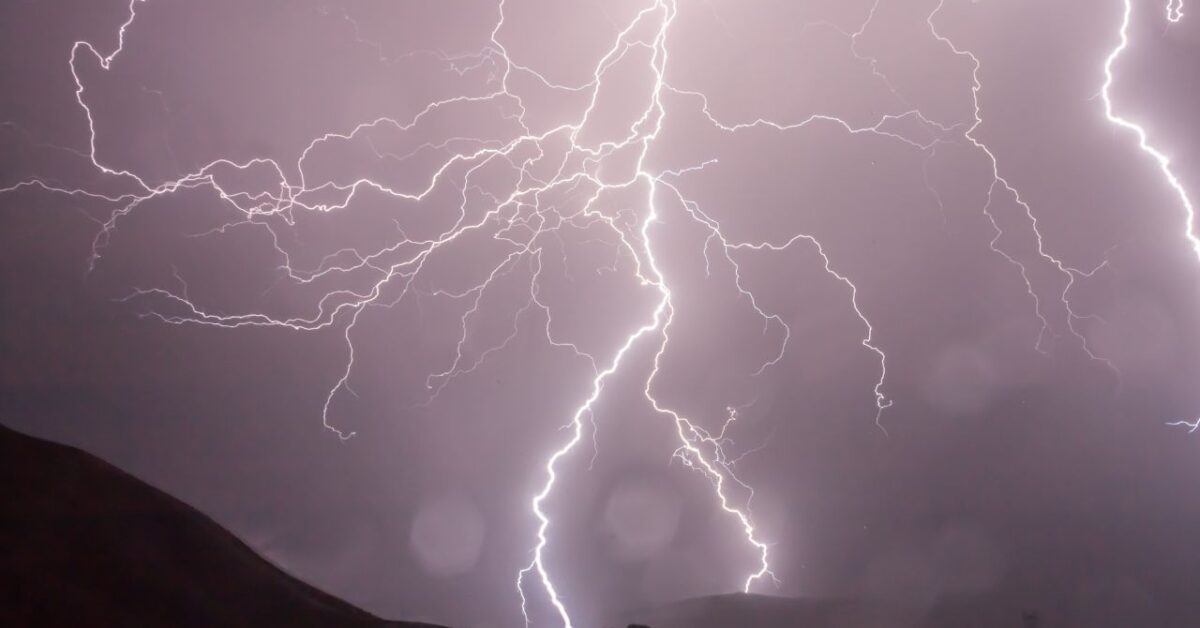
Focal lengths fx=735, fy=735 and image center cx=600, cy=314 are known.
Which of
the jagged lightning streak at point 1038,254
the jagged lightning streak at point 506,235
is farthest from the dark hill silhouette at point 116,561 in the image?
the jagged lightning streak at point 1038,254

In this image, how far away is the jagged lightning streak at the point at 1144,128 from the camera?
5.00 metres

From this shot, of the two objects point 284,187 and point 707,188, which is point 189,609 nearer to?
point 284,187

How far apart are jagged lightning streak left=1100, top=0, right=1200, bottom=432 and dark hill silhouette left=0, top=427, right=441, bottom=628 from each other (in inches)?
219

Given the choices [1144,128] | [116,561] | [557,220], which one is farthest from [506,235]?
[1144,128]

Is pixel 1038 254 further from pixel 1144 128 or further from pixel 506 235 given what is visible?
pixel 506 235

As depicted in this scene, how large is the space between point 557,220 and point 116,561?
3.94 m

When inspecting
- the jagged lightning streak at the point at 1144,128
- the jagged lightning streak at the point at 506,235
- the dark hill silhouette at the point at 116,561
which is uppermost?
the jagged lightning streak at the point at 1144,128

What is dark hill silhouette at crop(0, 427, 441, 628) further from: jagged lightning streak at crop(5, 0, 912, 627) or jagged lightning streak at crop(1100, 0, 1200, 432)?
jagged lightning streak at crop(1100, 0, 1200, 432)

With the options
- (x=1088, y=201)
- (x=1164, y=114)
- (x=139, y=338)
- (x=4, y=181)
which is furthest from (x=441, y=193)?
(x=1164, y=114)

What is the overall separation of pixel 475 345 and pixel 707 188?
211 centimetres

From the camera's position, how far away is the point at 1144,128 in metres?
5.10

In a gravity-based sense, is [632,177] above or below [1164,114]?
below

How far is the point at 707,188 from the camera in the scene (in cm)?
549

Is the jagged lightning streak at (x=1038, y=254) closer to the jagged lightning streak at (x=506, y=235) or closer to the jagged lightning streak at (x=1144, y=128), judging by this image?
the jagged lightning streak at (x=1144, y=128)
